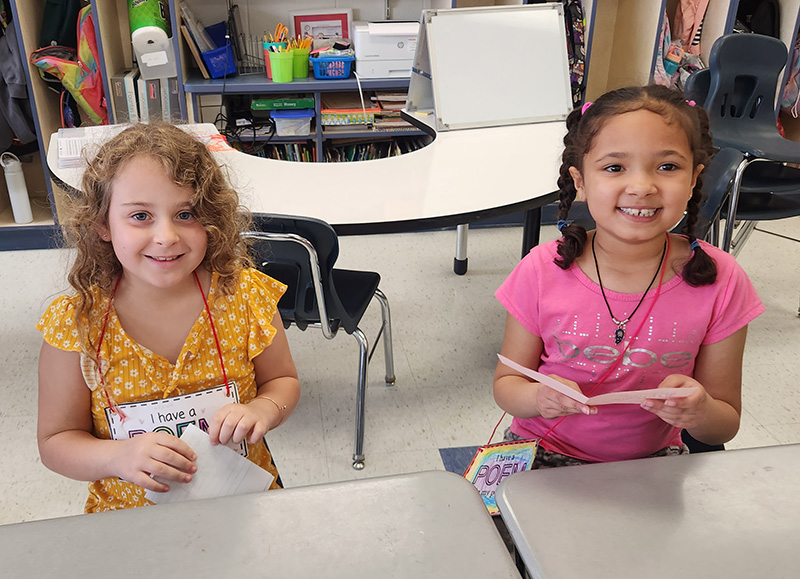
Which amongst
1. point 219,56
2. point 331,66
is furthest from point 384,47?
point 219,56

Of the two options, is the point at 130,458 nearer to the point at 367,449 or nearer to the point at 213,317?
the point at 213,317

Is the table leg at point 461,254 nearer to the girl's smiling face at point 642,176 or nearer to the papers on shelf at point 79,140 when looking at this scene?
the papers on shelf at point 79,140

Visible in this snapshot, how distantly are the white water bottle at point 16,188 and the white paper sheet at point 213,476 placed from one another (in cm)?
273

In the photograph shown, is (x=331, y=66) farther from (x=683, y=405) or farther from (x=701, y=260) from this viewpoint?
(x=683, y=405)

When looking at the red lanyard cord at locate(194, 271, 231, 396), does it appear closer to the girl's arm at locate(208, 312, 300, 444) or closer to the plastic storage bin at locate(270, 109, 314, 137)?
the girl's arm at locate(208, 312, 300, 444)

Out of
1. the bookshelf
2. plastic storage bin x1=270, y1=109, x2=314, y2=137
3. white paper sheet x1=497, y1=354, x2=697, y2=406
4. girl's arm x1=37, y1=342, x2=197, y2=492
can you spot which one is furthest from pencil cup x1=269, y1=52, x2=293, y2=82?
white paper sheet x1=497, y1=354, x2=697, y2=406

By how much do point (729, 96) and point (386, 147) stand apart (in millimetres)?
1678

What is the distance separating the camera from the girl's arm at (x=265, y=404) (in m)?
0.91

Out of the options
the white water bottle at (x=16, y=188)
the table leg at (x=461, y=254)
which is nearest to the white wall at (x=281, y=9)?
the white water bottle at (x=16, y=188)

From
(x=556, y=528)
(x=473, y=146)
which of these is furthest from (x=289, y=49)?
(x=556, y=528)

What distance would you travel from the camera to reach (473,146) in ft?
7.54

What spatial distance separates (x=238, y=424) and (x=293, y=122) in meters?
2.62

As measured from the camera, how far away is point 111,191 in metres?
0.95

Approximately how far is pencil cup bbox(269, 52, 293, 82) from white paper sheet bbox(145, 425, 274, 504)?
2.60 m
